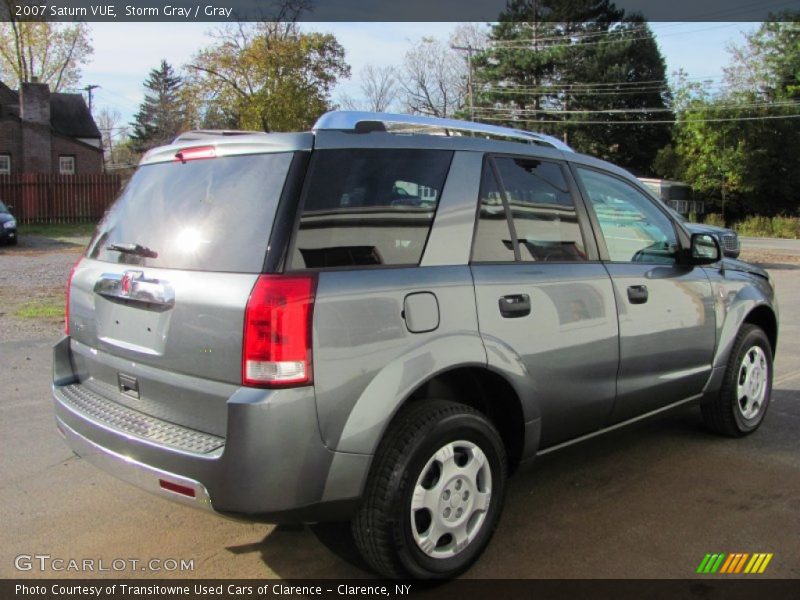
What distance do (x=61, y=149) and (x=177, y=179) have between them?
134ft

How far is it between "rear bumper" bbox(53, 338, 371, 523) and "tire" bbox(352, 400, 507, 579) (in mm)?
125

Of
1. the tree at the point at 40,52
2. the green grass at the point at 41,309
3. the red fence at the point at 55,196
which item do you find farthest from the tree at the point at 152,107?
the green grass at the point at 41,309

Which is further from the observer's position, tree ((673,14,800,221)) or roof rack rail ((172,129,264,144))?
tree ((673,14,800,221))

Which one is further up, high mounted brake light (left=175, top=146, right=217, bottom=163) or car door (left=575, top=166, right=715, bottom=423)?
high mounted brake light (left=175, top=146, right=217, bottom=163)

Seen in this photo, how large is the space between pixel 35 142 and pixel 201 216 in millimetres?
38966

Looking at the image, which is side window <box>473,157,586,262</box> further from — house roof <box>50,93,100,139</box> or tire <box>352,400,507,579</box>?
house roof <box>50,93,100,139</box>

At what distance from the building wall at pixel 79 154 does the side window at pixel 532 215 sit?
40.4 meters

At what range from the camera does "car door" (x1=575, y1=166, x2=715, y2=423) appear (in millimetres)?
3939

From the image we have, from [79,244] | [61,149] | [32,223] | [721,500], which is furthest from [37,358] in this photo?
[61,149]

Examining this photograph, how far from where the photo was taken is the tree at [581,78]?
49.2 m

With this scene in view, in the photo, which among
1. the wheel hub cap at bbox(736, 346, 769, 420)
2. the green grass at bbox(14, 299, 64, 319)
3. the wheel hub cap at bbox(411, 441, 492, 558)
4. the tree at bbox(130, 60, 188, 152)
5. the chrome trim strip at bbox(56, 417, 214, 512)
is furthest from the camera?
the tree at bbox(130, 60, 188, 152)

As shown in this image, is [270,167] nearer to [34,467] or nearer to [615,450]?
[34,467]

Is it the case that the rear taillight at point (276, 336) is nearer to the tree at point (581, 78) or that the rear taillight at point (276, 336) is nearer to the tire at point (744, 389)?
the tire at point (744, 389)

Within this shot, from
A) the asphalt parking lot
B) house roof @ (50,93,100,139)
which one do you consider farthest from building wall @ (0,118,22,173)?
the asphalt parking lot
